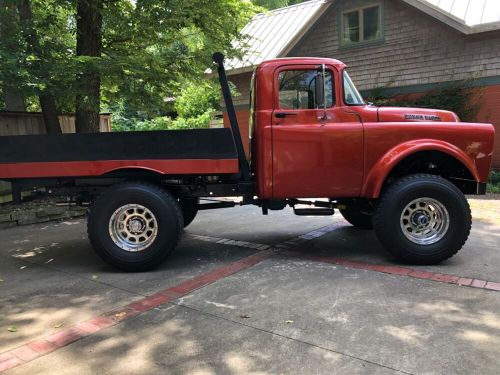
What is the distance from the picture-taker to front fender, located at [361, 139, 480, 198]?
530 centimetres

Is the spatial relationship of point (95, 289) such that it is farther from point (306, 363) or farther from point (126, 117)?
point (126, 117)

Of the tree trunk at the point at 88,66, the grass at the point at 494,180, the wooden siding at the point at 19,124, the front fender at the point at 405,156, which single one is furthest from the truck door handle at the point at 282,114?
the grass at the point at 494,180

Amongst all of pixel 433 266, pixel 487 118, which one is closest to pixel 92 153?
pixel 433 266

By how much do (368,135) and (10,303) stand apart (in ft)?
13.9

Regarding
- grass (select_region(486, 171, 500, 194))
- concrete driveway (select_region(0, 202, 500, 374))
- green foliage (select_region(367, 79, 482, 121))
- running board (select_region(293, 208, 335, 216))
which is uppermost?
green foliage (select_region(367, 79, 482, 121))

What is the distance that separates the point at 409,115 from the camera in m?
5.61

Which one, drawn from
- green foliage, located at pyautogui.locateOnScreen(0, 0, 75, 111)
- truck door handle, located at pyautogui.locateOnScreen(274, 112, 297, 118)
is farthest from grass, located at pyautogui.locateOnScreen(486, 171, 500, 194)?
green foliage, located at pyautogui.locateOnScreen(0, 0, 75, 111)

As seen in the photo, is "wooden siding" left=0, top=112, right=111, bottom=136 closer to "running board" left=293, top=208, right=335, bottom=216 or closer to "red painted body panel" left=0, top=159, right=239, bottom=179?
"red painted body panel" left=0, top=159, right=239, bottom=179

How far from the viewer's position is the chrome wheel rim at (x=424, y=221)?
533cm

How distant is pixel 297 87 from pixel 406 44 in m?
8.90

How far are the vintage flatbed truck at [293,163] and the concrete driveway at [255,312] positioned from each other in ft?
1.49

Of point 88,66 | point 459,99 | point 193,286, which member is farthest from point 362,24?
point 193,286

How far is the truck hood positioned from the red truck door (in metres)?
0.35

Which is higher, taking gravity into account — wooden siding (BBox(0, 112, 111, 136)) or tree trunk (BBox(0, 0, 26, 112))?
tree trunk (BBox(0, 0, 26, 112))
